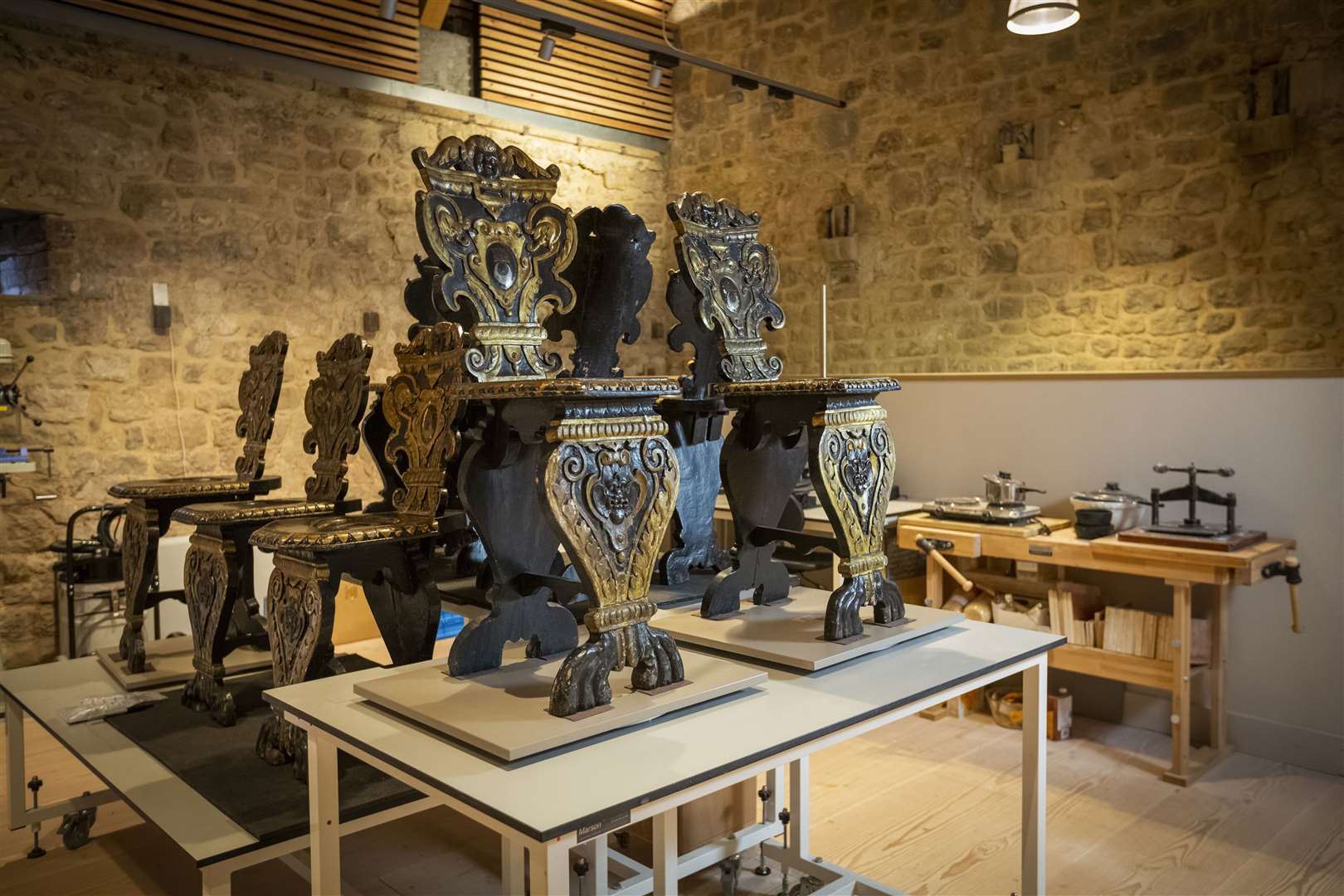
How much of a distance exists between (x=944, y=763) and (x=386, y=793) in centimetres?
230

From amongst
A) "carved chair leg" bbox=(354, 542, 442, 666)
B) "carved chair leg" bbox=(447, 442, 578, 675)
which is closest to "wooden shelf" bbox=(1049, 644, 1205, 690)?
"carved chair leg" bbox=(447, 442, 578, 675)

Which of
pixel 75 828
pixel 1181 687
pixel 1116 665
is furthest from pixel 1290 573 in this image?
pixel 75 828

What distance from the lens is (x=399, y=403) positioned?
8.46 feet

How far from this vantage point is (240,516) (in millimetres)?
2764

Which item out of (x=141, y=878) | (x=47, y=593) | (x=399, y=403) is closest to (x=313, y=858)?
(x=399, y=403)

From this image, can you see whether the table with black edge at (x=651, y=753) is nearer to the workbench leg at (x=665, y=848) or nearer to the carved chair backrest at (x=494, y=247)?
the workbench leg at (x=665, y=848)

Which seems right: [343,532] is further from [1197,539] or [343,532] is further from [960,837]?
[1197,539]

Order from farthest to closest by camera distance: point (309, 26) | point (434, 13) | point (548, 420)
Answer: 1. point (434, 13)
2. point (309, 26)
3. point (548, 420)

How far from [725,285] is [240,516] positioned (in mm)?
1489

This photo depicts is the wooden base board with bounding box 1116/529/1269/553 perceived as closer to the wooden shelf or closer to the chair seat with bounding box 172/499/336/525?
the wooden shelf

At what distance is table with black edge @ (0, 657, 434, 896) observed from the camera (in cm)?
207

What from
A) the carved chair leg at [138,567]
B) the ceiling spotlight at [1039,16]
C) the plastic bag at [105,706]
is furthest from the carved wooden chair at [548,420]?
the ceiling spotlight at [1039,16]

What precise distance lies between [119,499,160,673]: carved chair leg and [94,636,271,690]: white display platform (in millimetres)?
47

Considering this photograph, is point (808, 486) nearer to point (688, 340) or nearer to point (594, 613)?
point (688, 340)
